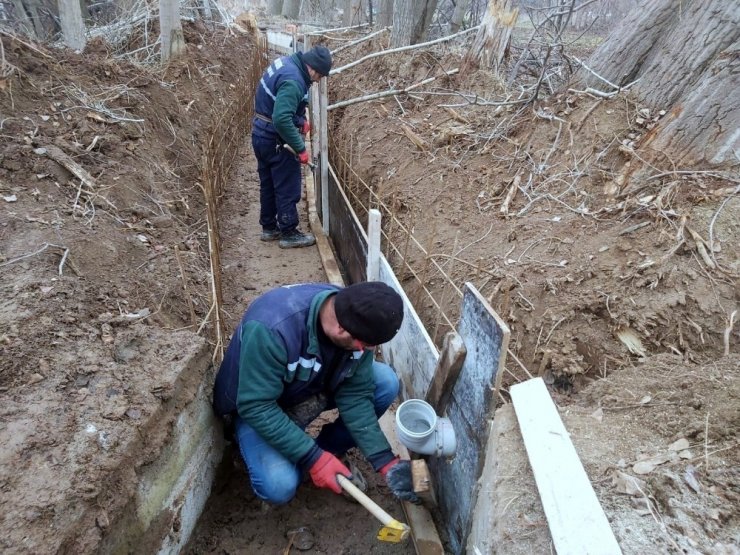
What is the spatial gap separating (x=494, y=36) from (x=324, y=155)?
2.35 metres

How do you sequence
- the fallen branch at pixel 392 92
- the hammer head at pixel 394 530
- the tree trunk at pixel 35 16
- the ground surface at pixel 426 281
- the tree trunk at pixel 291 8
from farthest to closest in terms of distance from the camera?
1. the tree trunk at pixel 291 8
2. the tree trunk at pixel 35 16
3. the fallen branch at pixel 392 92
4. the hammer head at pixel 394 530
5. the ground surface at pixel 426 281

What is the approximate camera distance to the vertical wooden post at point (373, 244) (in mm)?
2803

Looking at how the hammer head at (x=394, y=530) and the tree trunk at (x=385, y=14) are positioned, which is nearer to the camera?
the hammer head at (x=394, y=530)

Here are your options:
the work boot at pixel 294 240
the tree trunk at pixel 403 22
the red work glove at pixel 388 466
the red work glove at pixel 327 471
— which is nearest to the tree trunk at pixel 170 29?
the tree trunk at pixel 403 22

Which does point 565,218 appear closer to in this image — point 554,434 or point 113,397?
point 554,434

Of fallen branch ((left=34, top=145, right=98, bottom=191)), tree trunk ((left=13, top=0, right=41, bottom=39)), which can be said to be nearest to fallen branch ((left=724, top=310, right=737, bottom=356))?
fallen branch ((left=34, top=145, right=98, bottom=191))

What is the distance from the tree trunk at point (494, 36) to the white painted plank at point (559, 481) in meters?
4.49

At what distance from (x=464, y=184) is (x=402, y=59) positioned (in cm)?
319

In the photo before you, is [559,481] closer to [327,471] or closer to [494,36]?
[327,471]

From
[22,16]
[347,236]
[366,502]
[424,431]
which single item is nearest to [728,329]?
[424,431]

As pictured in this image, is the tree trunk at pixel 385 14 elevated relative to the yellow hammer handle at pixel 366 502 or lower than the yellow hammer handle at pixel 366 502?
elevated

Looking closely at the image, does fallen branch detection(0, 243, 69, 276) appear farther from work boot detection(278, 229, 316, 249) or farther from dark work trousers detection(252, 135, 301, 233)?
work boot detection(278, 229, 316, 249)

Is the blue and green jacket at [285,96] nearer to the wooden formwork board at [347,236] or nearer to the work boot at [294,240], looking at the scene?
the wooden formwork board at [347,236]

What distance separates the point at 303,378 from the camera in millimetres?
2006
